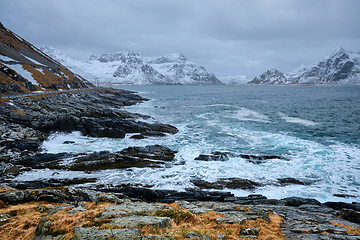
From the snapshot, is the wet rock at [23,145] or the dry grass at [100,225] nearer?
the dry grass at [100,225]

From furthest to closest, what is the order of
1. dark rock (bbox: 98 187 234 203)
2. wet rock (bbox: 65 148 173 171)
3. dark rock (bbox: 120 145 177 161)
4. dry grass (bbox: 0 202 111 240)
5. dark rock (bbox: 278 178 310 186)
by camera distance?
dark rock (bbox: 120 145 177 161)
wet rock (bbox: 65 148 173 171)
dark rock (bbox: 278 178 310 186)
dark rock (bbox: 98 187 234 203)
dry grass (bbox: 0 202 111 240)

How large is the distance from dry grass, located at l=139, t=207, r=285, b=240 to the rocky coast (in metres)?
0.04

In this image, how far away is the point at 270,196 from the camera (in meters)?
17.1

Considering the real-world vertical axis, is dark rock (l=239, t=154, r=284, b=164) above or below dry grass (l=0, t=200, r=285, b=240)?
below

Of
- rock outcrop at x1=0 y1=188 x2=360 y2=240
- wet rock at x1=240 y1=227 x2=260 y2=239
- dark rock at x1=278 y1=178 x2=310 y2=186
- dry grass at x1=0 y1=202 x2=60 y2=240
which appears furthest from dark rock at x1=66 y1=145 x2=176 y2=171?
wet rock at x1=240 y1=227 x2=260 y2=239

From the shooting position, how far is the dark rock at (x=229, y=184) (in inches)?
724

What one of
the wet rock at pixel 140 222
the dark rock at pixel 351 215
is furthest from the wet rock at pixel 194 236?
the dark rock at pixel 351 215

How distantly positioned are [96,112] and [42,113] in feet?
33.6

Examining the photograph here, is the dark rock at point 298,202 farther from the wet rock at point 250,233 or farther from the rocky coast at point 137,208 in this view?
the wet rock at point 250,233

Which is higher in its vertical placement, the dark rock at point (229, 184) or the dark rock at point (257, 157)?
the dark rock at point (257, 157)

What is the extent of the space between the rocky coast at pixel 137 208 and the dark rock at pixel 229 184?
10cm

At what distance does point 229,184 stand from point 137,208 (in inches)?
484

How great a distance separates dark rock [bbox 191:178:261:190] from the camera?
724 inches

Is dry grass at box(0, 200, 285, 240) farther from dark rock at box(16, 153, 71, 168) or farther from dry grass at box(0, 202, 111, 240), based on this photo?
dark rock at box(16, 153, 71, 168)
